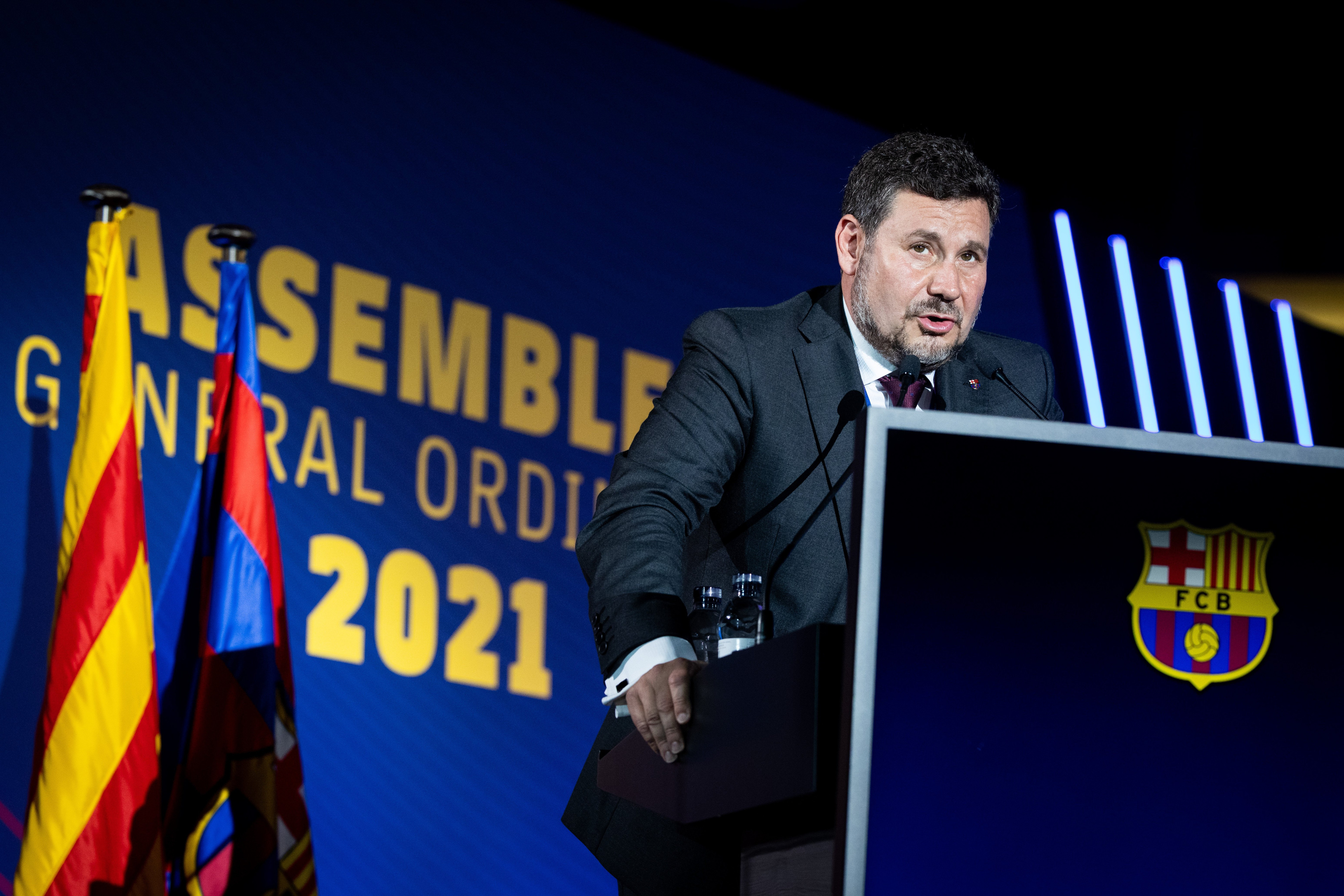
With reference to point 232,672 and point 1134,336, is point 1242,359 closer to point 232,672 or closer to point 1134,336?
point 1134,336

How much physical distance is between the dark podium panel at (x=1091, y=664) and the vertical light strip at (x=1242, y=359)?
3.07 metres

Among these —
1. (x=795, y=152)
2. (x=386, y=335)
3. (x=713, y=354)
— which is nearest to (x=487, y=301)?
(x=386, y=335)

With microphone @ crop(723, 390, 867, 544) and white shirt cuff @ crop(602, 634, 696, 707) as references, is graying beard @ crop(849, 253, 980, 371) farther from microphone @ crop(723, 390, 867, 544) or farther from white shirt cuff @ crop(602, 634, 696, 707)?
white shirt cuff @ crop(602, 634, 696, 707)

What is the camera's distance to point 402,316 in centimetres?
344

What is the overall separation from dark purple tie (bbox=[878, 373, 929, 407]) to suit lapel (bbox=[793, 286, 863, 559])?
0.04 metres

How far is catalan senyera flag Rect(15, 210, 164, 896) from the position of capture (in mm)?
2523

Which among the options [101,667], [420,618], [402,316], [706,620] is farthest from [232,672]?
[706,620]

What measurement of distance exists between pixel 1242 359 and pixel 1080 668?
11.1ft

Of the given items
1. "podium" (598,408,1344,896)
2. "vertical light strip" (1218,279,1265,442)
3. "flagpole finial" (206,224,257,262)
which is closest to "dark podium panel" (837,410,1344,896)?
"podium" (598,408,1344,896)

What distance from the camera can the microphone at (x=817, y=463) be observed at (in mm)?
1212

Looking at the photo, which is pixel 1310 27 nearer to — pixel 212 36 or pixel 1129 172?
pixel 1129 172

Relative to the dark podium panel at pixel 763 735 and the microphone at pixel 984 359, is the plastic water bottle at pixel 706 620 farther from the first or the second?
the microphone at pixel 984 359

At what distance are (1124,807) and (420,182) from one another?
9.79 ft

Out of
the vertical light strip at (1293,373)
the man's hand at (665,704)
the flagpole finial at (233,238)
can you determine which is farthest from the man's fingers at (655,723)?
the vertical light strip at (1293,373)
